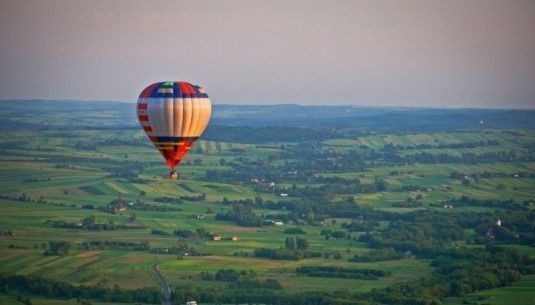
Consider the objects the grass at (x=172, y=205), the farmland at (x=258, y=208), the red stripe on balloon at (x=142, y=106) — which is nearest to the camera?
the red stripe on balloon at (x=142, y=106)

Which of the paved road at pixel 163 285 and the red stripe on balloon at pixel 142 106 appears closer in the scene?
the red stripe on balloon at pixel 142 106

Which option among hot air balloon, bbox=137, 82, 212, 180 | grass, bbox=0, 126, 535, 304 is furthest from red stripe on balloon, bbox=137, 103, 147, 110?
grass, bbox=0, 126, 535, 304

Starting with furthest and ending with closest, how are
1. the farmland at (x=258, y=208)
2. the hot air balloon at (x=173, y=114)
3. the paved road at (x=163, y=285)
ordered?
the farmland at (x=258, y=208)
the paved road at (x=163, y=285)
the hot air balloon at (x=173, y=114)

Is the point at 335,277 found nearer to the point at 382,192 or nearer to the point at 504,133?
the point at 382,192

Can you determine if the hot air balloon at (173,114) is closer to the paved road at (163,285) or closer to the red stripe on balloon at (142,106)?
the red stripe on balloon at (142,106)

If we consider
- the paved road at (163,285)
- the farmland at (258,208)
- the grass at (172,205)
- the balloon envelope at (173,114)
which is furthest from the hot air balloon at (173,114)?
the grass at (172,205)

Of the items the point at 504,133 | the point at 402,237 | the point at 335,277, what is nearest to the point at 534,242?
the point at 402,237

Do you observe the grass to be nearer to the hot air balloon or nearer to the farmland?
the farmland
